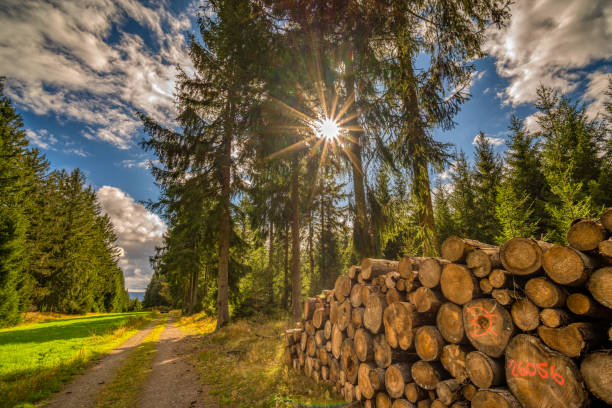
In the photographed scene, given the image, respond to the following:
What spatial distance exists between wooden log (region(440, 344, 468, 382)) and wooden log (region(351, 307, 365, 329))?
1.55 meters

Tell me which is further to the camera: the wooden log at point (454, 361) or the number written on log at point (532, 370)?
the wooden log at point (454, 361)

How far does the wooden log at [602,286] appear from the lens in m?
2.05

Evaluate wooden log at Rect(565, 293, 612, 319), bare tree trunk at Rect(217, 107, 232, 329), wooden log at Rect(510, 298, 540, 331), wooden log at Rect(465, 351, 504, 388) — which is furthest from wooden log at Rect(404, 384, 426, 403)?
bare tree trunk at Rect(217, 107, 232, 329)

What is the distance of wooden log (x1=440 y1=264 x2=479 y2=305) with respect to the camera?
2.93m

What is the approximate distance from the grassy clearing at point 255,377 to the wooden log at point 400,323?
6.53ft

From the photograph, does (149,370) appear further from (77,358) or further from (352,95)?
(352,95)

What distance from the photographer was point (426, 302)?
3.41 metres

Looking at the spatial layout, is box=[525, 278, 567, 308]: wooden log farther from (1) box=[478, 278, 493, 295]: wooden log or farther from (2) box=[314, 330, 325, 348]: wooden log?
Result: (2) box=[314, 330, 325, 348]: wooden log

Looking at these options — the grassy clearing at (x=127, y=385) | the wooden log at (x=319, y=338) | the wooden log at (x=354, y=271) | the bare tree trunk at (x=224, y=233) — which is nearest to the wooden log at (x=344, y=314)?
the wooden log at (x=354, y=271)

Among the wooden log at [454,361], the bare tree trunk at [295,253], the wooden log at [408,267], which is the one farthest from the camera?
the bare tree trunk at [295,253]

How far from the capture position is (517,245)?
8.50ft

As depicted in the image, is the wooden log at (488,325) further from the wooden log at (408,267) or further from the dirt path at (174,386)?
the dirt path at (174,386)

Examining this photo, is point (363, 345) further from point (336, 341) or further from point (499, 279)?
point (499, 279)

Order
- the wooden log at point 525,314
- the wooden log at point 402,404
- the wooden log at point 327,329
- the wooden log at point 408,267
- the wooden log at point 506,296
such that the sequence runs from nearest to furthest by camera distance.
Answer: the wooden log at point 525,314 < the wooden log at point 506,296 < the wooden log at point 402,404 < the wooden log at point 408,267 < the wooden log at point 327,329
